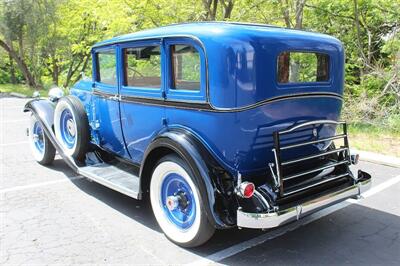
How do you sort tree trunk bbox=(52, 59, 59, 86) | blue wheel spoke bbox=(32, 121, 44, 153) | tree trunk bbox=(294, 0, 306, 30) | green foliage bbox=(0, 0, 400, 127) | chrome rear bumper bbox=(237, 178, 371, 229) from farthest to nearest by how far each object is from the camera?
tree trunk bbox=(52, 59, 59, 86), tree trunk bbox=(294, 0, 306, 30), green foliage bbox=(0, 0, 400, 127), blue wheel spoke bbox=(32, 121, 44, 153), chrome rear bumper bbox=(237, 178, 371, 229)

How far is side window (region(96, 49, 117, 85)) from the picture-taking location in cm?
486

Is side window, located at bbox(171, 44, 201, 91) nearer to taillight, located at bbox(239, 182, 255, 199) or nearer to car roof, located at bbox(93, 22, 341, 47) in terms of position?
car roof, located at bbox(93, 22, 341, 47)

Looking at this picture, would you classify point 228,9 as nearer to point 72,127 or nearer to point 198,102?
point 72,127

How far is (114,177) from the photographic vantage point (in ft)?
15.1

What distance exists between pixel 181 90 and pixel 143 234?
1.45m

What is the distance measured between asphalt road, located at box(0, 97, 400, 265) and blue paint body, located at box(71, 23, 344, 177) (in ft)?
2.48

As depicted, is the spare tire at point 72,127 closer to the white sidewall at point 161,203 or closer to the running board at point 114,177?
the running board at point 114,177

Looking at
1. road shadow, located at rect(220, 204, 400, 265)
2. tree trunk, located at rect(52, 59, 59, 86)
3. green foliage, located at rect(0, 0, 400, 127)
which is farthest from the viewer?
tree trunk, located at rect(52, 59, 59, 86)

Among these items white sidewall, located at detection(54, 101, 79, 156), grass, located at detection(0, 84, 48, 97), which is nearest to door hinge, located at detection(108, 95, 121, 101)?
white sidewall, located at detection(54, 101, 79, 156)

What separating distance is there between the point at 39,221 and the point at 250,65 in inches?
107

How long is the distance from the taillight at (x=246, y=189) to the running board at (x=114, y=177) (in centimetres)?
117

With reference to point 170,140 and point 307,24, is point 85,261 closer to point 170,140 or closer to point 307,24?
point 170,140

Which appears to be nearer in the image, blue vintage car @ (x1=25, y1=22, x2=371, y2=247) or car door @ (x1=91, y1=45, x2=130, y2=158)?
blue vintage car @ (x1=25, y1=22, x2=371, y2=247)

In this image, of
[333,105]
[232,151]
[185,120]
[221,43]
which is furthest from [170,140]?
[333,105]
